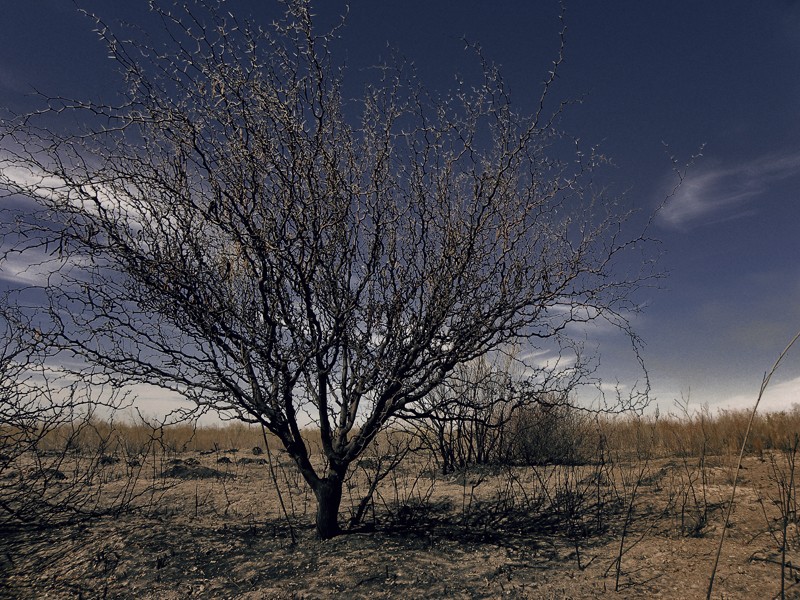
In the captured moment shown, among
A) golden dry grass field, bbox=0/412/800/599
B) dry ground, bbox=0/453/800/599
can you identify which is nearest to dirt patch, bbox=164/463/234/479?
golden dry grass field, bbox=0/412/800/599

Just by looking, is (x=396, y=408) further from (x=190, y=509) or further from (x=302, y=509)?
(x=190, y=509)

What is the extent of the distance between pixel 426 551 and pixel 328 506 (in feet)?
3.11

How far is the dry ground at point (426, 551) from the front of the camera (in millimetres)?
3789

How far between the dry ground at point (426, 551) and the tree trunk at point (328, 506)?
116 millimetres

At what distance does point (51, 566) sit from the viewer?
4.59 m

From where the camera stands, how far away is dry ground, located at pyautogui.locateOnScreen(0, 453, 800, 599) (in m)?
3.79

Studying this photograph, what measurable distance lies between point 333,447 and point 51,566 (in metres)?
2.53

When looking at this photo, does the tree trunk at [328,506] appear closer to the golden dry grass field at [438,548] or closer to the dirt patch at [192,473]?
the golden dry grass field at [438,548]

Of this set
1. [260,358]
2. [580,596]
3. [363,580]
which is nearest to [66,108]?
[260,358]

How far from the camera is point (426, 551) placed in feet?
14.6

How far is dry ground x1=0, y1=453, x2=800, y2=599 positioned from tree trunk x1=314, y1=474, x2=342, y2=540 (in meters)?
0.12

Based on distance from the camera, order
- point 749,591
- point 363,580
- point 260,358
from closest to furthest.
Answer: point 749,591 → point 363,580 → point 260,358

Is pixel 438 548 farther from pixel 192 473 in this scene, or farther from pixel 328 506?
pixel 192 473

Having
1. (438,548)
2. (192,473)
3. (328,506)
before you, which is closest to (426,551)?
(438,548)
